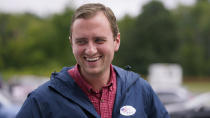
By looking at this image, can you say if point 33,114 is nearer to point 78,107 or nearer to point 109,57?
point 78,107

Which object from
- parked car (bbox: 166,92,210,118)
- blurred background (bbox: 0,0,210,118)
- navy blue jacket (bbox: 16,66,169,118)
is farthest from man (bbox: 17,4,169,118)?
blurred background (bbox: 0,0,210,118)

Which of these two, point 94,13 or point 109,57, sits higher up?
point 94,13

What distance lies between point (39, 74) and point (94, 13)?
136 ft

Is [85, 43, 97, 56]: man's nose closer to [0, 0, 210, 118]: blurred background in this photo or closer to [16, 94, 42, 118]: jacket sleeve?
[16, 94, 42, 118]: jacket sleeve

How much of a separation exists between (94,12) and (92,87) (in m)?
0.48

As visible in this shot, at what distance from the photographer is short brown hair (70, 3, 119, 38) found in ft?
6.38

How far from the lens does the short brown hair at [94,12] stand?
194 centimetres

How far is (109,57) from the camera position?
2.05 metres

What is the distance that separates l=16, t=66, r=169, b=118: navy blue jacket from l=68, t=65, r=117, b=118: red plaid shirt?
1.4 inches

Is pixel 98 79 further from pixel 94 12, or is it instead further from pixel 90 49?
pixel 94 12

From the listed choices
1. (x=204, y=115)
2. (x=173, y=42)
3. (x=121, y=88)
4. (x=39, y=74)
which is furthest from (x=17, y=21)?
(x=121, y=88)

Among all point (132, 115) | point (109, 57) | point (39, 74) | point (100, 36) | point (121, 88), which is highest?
point (100, 36)

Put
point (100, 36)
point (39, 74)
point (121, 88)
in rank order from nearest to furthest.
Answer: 1. point (100, 36)
2. point (121, 88)
3. point (39, 74)

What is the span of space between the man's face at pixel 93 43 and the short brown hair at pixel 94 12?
0.08ft
